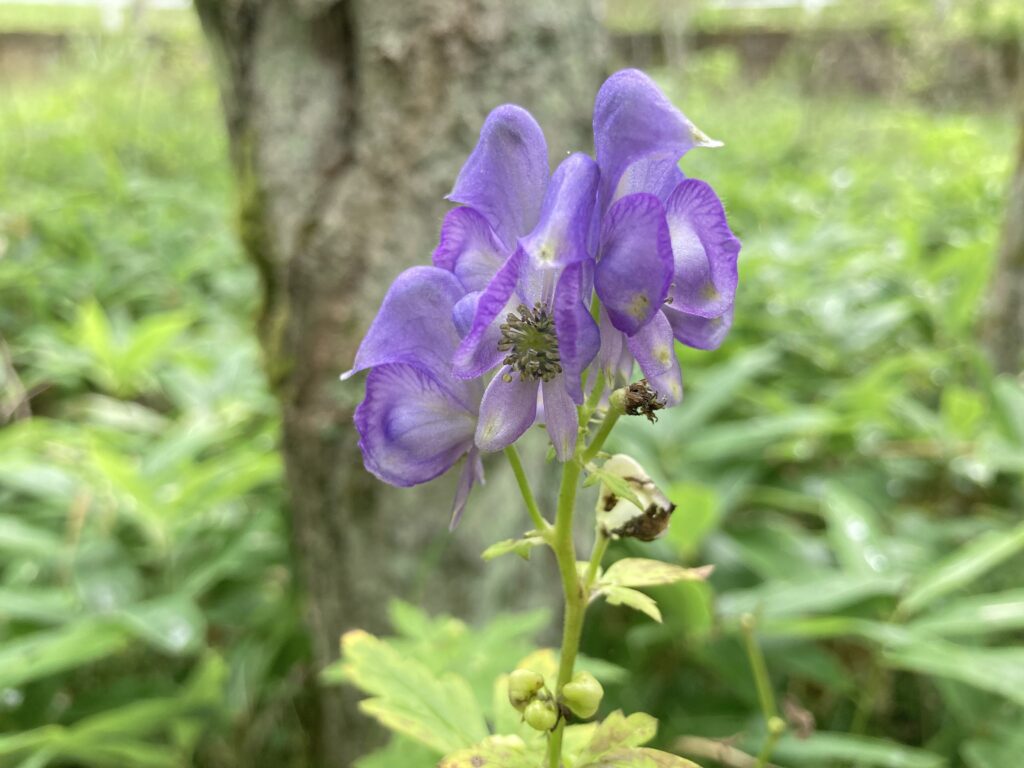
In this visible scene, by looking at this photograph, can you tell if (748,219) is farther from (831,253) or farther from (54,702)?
(54,702)

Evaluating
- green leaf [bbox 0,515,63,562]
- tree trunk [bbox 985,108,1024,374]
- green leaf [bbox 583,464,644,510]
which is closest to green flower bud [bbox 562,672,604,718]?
green leaf [bbox 583,464,644,510]

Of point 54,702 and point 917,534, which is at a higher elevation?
point 917,534

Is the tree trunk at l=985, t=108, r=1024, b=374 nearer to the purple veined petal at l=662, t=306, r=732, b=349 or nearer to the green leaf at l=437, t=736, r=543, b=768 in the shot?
the purple veined petal at l=662, t=306, r=732, b=349

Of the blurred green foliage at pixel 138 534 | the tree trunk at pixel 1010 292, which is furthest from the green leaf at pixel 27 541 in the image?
the tree trunk at pixel 1010 292

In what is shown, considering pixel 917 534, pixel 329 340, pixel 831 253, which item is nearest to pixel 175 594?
pixel 329 340

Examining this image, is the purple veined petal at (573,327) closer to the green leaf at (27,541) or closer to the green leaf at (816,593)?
the green leaf at (816,593)
